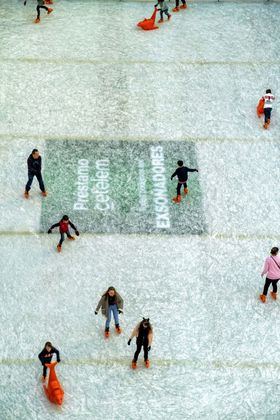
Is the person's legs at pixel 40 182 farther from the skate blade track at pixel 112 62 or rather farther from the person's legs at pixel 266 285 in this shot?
the skate blade track at pixel 112 62

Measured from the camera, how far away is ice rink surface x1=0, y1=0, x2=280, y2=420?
14477mm

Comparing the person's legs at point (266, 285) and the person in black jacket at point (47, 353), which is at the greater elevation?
the person's legs at point (266, 285)

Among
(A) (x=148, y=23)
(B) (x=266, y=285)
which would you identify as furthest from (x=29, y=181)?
(A) (x=148, y=23)

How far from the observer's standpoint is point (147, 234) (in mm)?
17344

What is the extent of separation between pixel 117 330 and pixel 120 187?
4.35 meters

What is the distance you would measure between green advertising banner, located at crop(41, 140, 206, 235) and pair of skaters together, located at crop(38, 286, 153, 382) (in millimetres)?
3001

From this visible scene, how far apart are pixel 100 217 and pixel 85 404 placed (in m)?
4.83

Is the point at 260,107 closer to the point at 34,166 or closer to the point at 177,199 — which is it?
the point at 177,199

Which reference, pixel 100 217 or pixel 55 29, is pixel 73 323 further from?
pixel 55 29

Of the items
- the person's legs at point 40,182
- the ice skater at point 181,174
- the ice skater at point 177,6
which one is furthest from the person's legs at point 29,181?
the ice skater at point 177,6

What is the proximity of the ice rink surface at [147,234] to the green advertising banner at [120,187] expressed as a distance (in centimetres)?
25

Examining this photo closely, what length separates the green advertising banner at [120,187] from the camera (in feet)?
57.7

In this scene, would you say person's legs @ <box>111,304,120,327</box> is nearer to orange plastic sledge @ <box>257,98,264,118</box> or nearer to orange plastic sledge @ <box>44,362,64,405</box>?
orange plastic sledge @ <box>44,362,64,405</box>

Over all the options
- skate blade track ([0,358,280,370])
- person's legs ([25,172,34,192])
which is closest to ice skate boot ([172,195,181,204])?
person's legs ([25,172,34,192])
